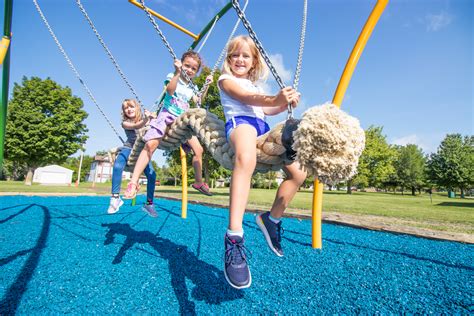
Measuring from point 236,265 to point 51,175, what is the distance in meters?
40.9

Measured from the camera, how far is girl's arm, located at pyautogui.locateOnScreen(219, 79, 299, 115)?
1.46m

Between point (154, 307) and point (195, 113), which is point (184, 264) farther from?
point (195, 113)

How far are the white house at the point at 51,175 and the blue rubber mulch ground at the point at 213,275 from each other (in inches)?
1452

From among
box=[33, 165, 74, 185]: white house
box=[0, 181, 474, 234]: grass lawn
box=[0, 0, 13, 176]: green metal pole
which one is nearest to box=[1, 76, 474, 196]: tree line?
box=[0, 181, 474, 234]: grass lawn

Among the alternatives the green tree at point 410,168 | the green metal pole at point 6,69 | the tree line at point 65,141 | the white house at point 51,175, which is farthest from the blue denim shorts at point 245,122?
the green tree at point 410,168

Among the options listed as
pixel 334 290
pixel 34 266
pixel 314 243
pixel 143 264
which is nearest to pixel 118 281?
pixel 143 264

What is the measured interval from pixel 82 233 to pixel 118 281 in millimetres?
2100

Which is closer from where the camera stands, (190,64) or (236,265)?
(236,265)

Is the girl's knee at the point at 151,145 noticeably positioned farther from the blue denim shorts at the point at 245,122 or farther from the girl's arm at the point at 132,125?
the blue denim shorts at the point at 245,122

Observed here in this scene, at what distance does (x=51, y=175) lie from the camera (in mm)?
34219

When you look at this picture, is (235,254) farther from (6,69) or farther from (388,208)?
(388,208)

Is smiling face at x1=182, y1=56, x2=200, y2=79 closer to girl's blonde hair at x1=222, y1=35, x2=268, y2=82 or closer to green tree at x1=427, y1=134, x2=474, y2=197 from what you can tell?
girl's blonde hair at x1=222, y1=35, x2=268, y2=82

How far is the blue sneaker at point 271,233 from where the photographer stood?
2.00 m

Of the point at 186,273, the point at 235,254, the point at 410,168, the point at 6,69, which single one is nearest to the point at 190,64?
the point at 6,69
